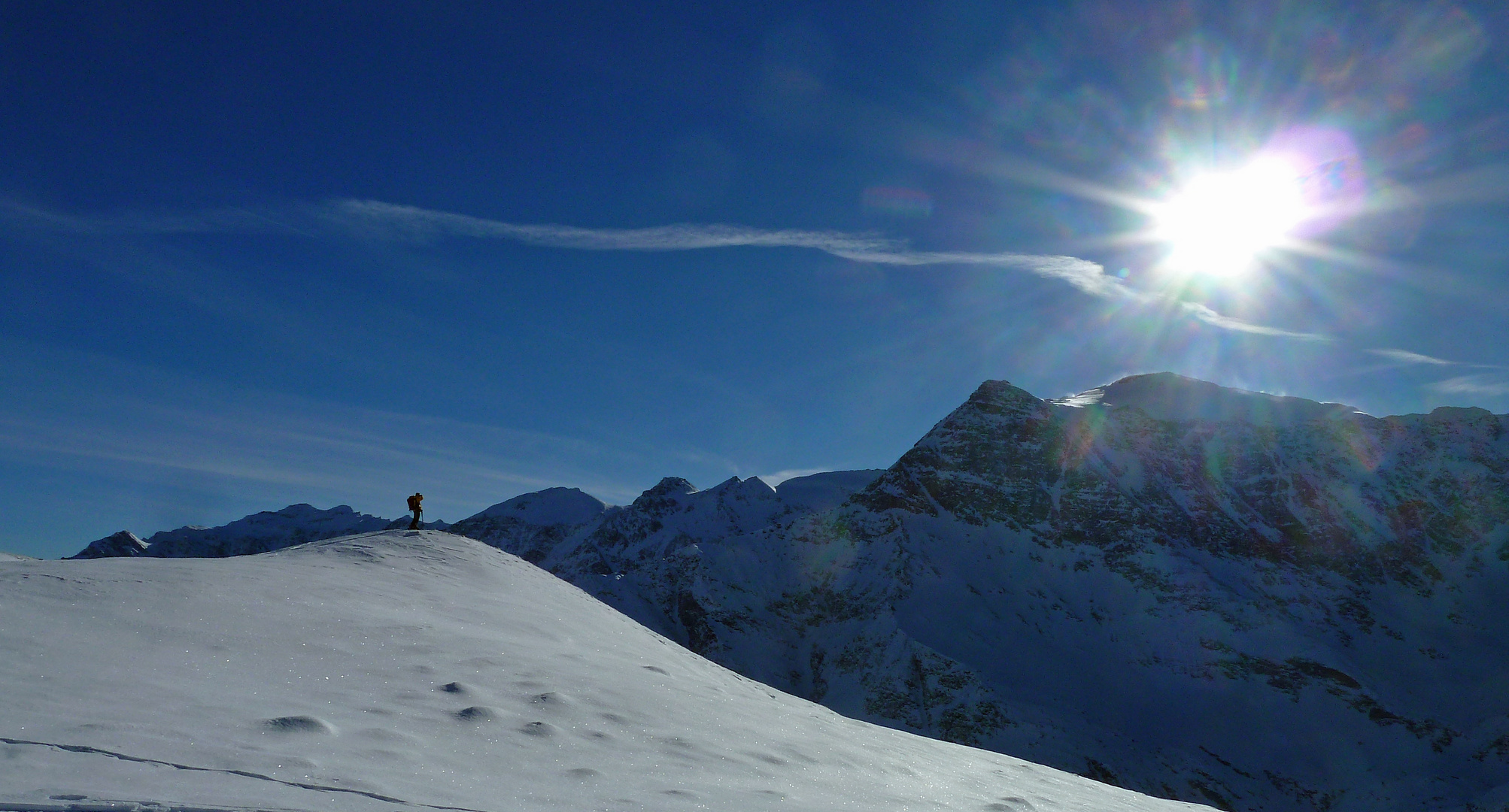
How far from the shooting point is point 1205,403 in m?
186

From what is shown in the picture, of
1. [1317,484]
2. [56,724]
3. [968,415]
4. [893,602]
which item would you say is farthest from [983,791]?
[1317,484]

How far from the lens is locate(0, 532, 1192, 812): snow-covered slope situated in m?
6.14

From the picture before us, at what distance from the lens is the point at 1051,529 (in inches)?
5842

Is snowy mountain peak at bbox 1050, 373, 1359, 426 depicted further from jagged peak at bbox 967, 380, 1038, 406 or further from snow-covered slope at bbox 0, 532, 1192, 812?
snow-covered slope at bbox 0, 532, 1192, 812

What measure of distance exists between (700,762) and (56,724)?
5963 millimetres

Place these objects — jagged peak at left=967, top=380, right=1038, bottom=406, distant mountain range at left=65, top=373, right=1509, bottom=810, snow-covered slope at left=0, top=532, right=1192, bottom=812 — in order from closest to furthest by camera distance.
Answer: snow-covered slope at left=0, top=532, right=1192, bottom=812 < distant mountain range at left=65, top=373, right=1509, bottom=810 < jagged peak at left=967, top=380, right=1038, bottom=406

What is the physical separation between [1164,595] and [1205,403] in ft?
→ 238

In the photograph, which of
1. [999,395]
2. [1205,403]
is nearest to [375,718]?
[999,395]

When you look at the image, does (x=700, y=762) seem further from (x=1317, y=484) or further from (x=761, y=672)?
(x=1317, y=484)

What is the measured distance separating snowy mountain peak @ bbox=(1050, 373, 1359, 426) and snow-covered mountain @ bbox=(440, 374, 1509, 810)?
0.72m

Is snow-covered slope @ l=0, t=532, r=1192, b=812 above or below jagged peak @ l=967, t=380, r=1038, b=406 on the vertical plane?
below

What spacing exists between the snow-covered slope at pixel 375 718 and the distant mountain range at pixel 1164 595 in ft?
315

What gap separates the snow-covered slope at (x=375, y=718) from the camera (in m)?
6.14

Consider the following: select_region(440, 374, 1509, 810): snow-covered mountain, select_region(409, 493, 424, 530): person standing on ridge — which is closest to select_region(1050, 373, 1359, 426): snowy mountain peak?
select_region(440, 374, 1509, 810): snow-covered mountain
